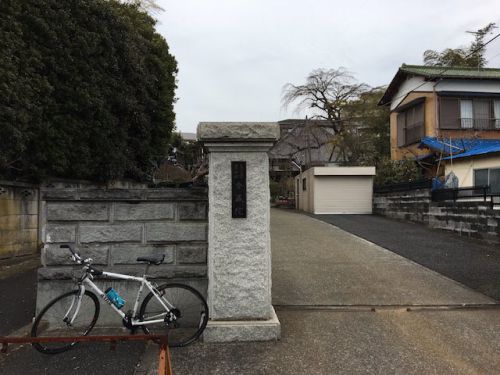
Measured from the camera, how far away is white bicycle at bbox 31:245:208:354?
13.6 ft

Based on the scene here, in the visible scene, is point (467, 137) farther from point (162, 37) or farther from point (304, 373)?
point (304, 373)

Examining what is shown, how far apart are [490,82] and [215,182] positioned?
20923 millimetres

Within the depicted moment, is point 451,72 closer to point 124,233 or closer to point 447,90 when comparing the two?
point 447,90

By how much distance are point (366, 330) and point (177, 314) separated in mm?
2151

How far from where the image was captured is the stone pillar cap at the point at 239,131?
416 centimetres

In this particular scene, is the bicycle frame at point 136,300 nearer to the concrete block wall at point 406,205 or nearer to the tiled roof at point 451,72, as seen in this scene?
the concrete block wall at point 406,205

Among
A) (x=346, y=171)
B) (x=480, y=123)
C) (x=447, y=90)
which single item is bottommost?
(x=346, y=171)

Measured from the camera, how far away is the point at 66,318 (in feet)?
13.7

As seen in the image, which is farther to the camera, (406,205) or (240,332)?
(406,205)

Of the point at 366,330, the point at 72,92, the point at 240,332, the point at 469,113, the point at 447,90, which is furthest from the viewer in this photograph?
the point at 469,113

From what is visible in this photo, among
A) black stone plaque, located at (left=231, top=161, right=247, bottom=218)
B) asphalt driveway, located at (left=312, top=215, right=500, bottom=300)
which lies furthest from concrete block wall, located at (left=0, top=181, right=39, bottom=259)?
asphalt driveway, located at (left=312, top=215, right=500, bottom=300)

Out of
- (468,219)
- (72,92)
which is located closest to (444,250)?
(468,219)

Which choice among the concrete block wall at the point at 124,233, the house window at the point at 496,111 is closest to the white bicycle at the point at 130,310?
the concrete block wall at the point at 124,233

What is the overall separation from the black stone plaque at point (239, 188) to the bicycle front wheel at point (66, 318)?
1.84m
